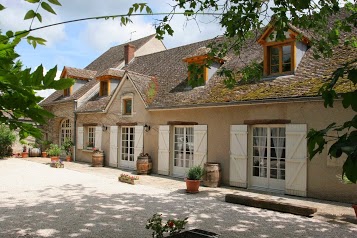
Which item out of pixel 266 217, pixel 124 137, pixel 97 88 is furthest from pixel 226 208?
pixel 97 88

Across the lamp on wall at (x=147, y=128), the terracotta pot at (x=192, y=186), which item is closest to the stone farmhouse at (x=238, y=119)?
the lamp on wall at (x=147, y=128)

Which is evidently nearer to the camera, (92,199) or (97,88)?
(92,199)

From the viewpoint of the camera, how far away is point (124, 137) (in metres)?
15.3

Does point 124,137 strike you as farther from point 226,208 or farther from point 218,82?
point 226,208

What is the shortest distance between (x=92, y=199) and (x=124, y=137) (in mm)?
6821

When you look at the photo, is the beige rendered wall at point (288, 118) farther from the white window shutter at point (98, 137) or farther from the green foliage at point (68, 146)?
the green foliage at point (68, 146)

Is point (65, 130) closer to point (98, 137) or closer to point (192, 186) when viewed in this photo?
point (98, 137)

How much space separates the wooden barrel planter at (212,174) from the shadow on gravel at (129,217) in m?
1.25

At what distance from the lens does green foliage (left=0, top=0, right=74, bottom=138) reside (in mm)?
965

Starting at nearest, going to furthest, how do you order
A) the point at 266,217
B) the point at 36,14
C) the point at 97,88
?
1. the point at 36,14
2. the point at 266,217
3. the point at 97,88

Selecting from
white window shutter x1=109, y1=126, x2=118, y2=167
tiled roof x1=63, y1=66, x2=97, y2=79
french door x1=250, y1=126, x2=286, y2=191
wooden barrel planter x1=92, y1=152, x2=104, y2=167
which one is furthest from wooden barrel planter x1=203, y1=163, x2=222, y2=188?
tiled roof x1=63, y1=66, x2=97, y2=79

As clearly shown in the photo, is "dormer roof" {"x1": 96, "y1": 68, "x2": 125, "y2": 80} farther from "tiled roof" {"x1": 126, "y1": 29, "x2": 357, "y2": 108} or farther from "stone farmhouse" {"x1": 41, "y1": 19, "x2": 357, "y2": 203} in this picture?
"tiled roof" {"x1": 126, "y1": 29, "x2": 357, "y2": 108}

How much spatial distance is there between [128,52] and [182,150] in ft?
34.9

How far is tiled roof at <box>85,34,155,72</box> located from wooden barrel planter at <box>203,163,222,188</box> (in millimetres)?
12482
